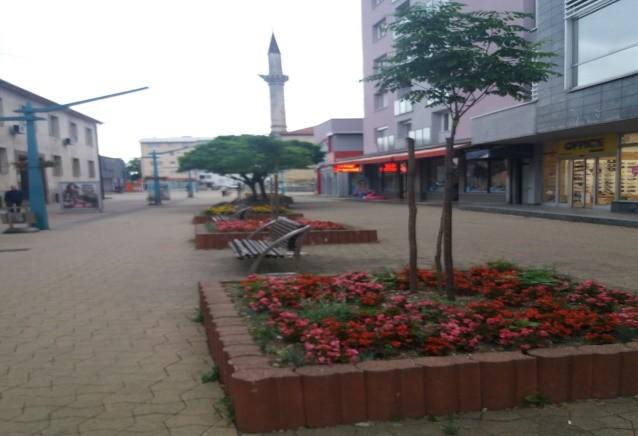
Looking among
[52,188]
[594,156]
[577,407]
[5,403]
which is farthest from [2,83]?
[577,407]

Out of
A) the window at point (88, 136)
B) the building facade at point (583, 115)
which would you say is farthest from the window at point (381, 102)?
the window at point (88, 136)

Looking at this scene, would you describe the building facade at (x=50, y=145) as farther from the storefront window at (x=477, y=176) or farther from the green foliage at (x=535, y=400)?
the storefront window at (x=477, y=176)

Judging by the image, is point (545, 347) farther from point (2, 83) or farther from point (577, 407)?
point (2, 83)

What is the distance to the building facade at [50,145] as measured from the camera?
95.0 feet

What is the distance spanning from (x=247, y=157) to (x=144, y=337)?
20.2 meters

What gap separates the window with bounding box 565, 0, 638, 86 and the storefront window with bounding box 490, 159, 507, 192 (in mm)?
8291

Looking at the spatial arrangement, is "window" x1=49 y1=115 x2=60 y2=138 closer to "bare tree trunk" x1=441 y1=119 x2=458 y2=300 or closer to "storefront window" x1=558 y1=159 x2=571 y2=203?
"storefront window" x1=558 y1=159 x2=571 y2=203

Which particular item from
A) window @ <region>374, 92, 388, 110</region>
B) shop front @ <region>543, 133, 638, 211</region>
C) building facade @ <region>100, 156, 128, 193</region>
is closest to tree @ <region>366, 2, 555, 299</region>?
shop front @ <region>543, 133, 638, 211</region>

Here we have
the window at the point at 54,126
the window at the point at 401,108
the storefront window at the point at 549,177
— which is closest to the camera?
the storefront window at the point at 549,177

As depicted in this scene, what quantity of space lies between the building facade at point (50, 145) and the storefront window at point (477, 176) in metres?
19.5

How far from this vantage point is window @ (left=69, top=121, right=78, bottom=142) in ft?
133

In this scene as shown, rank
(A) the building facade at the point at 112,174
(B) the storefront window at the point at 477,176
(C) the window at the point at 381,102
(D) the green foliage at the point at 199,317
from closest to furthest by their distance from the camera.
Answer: (D) the green foliage at the point at 199,317
(B) the storefront window at the point at 477,176
(C) the window at the point at 381,102
(A) the building facade at the point at 112,174

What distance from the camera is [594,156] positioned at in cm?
1955

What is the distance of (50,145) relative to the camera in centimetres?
3606
